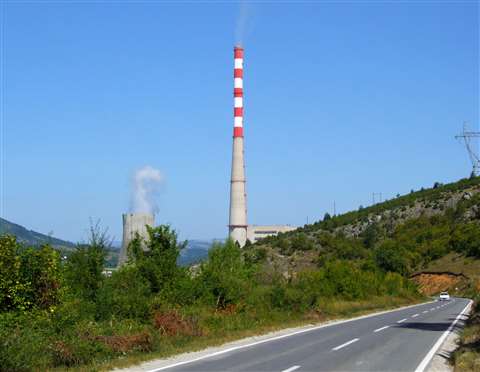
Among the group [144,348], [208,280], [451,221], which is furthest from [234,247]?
[451,221]

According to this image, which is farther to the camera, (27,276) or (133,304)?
(133,304)

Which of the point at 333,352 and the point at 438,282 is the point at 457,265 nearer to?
the point at 438,282

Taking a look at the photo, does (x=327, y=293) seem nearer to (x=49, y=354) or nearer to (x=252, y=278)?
(x=252, y=278)

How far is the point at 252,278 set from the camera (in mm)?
32438

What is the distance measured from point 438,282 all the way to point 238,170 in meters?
33.5

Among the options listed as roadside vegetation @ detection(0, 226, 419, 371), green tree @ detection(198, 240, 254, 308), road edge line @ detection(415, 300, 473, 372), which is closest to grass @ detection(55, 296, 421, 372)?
roadside vegetation @ detection(0, 226, 419, 371)

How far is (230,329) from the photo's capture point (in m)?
22.5

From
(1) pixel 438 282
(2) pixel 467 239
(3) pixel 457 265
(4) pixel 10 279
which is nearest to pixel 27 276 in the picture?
(4) pixel 10 279

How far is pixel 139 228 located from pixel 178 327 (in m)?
15.7

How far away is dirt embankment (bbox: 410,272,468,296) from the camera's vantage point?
87375mm

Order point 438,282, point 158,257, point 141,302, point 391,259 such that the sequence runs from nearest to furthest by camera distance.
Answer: point 141,302 < point 158,257 < point 438,282 < point 391,259

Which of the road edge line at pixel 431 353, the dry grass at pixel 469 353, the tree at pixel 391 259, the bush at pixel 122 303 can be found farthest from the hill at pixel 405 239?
the dry grass at pixel 469 353

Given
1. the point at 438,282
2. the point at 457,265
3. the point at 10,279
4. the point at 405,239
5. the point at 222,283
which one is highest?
the point at 405,239

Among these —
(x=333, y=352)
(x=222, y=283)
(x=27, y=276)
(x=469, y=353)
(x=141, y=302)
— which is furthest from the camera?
(x=222, y=283)
